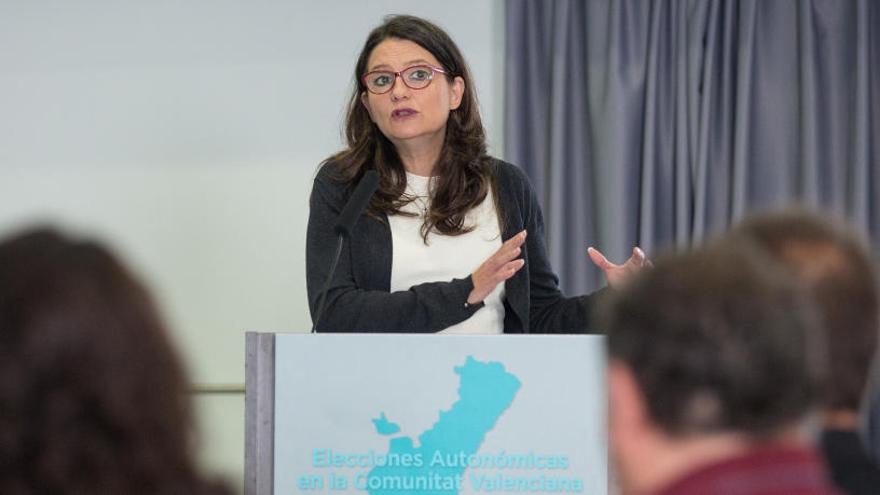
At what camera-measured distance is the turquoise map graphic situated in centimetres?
203

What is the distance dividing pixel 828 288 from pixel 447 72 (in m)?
1.84

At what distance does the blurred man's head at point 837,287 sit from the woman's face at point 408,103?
5.41 feet

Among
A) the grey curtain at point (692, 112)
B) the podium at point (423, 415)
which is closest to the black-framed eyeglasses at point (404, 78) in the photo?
the podium at point (423, 415)

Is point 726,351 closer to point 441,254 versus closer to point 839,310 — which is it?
point 839,310

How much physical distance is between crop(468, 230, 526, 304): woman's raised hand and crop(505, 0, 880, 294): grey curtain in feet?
6.17

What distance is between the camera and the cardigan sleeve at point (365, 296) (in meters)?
2.49

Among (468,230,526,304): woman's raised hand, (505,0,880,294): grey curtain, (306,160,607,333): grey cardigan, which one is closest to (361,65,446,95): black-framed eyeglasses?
(306,160,607,333): grey cardigan

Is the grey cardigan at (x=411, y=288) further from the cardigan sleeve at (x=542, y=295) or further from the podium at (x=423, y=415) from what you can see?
the podium at (x=423, y=415)

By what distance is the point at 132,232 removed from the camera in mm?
4492

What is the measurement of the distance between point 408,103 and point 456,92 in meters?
0.19

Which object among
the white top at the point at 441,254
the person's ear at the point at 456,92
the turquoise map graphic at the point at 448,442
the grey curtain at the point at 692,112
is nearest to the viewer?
the turquoise map graphic at the point at 448,442

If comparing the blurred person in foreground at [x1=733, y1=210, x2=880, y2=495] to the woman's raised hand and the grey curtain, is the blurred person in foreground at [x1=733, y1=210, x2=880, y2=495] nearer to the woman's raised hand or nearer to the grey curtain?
the woman's raised hand

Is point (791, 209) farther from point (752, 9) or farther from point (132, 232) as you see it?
point (132, 232)

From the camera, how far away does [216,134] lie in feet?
14.7
